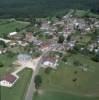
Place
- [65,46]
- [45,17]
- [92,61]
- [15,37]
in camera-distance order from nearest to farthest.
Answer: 1. [92,61]
2. [65,46]
3. [15,37]
4. [45,17]

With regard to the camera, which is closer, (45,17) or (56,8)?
(45,17)

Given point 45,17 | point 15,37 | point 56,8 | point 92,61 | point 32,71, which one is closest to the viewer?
point 32,71

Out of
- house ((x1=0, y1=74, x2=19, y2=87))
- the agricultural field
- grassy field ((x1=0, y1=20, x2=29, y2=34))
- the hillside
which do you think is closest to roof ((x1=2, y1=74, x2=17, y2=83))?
house ((x1=0, y1=74, x2=19, y2=87))

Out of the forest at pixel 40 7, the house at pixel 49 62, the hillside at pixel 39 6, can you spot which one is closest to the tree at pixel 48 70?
the house at pixel 49 62

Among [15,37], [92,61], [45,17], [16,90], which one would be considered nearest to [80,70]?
[92,61]

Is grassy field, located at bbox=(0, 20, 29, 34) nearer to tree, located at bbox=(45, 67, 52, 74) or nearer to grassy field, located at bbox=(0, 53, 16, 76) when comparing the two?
grassy field, located at bbox=(0, 53, 16, 76)

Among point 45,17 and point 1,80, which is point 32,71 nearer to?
point 1,80

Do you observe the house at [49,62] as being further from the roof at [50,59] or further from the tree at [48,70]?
the tree at [48,70]
